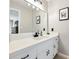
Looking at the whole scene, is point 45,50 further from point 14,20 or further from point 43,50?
point 14,20

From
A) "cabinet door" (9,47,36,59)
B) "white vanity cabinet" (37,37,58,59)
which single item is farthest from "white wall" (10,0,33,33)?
"cabinet door" (9,47,36,59)

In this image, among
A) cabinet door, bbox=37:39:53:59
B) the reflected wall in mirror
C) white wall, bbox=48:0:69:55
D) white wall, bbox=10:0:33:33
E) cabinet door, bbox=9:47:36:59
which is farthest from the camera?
white wall, bbox=48:0:69:55

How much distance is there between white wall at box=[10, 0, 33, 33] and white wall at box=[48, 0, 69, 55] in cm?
140

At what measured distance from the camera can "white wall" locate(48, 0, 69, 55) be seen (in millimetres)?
3288

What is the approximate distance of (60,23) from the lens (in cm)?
347

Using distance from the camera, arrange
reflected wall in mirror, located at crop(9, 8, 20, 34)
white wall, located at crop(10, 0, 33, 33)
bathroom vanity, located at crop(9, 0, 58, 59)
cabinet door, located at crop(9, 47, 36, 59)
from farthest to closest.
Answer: white wall, located at crop(10, 0, 33, 33)
reflected wall in mirror, located at crop(9, 8, 20, 34)
bathroom vanity, located at crop(9, 0, 58, 59)
cabinet door, located at crop(9, 47, 36, 59)

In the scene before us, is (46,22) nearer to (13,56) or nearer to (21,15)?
(21,15)

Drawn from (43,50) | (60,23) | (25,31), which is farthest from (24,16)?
(60,23)

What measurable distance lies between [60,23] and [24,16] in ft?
5.68

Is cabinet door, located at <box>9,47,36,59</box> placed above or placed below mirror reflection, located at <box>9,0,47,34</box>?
below

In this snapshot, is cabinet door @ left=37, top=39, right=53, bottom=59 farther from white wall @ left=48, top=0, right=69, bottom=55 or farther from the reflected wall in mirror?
white wall @ left=48, top=0, right=69, bottom=55
